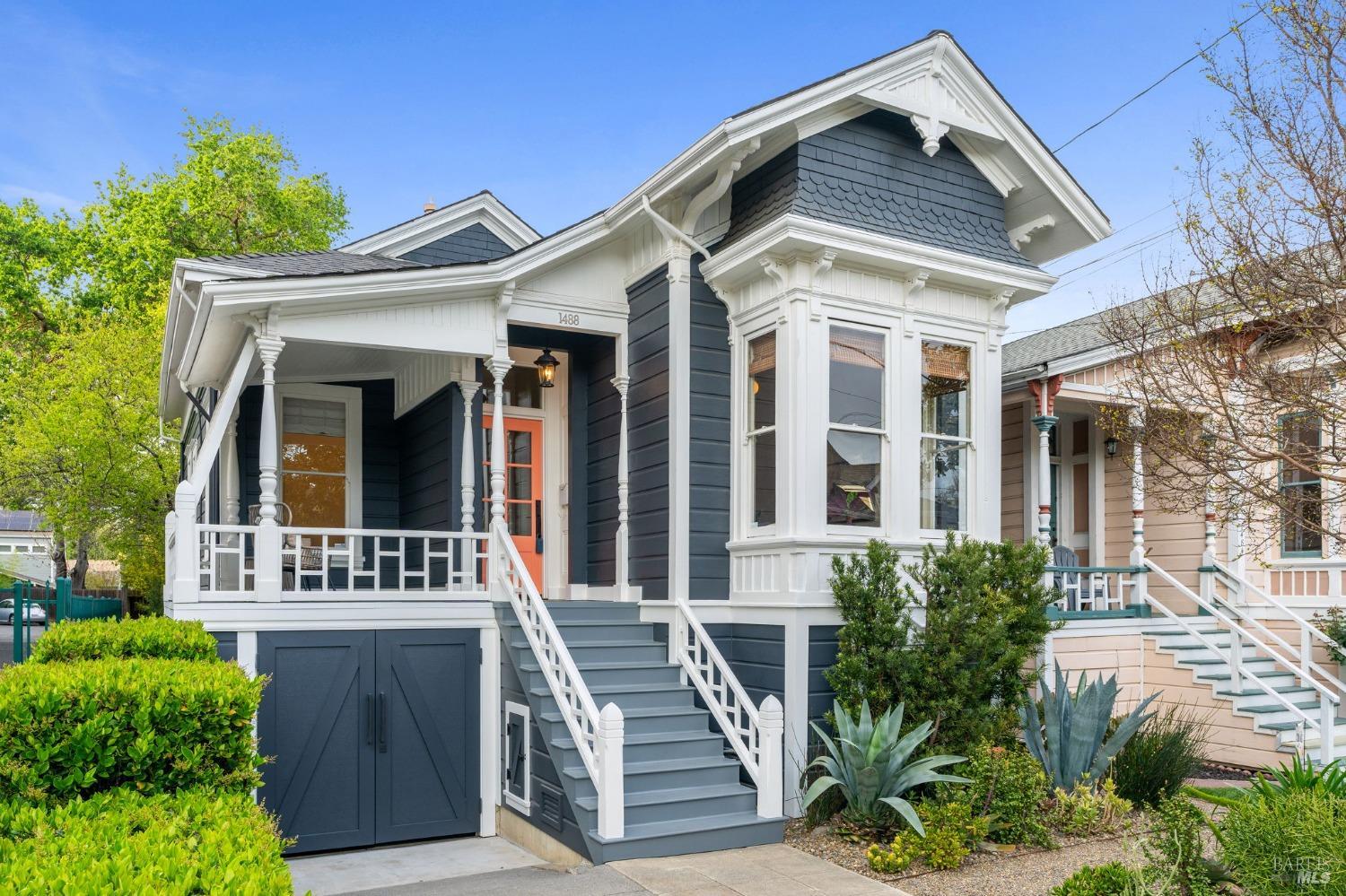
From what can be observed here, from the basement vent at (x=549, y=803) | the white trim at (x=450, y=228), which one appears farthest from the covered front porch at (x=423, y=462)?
the white trim at (x=450, y=228)

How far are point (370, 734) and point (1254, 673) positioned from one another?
8.58m

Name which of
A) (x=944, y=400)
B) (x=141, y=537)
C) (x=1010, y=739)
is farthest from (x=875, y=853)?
(x=141, y=537)

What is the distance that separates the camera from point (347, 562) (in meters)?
10.4

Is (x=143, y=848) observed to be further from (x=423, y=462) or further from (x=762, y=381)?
(x=423, y=462)

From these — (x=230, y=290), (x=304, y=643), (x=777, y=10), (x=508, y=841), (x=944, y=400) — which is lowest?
(x=508, y=841)

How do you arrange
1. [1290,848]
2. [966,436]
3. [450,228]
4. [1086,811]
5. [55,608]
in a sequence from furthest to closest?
[55,608], [450,228], [966,436], [1086,811], [1290,848]

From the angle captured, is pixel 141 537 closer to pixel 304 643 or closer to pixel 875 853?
pixel 304 643

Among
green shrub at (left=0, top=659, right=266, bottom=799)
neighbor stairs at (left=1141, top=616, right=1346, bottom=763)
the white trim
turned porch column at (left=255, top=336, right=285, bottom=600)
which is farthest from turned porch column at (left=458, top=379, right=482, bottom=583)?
neighbor stairs at (left=1141, top=616, right=1346, bottom=763)

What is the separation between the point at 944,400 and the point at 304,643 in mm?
5501

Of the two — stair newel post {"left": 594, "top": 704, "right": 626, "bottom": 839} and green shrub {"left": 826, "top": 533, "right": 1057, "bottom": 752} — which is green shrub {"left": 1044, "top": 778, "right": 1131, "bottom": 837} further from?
stair newel post {"left": 594, "top": 704, "right": 626, "bottom": 839}

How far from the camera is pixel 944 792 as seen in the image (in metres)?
6.98

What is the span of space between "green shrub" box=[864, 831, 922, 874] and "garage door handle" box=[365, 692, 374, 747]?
404 cm

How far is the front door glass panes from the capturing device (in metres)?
10.9

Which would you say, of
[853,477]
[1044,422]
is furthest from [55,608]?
[1044,422]
